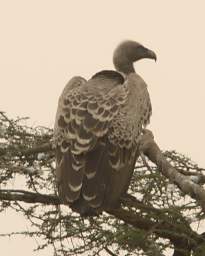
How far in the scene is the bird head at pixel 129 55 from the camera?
999cm

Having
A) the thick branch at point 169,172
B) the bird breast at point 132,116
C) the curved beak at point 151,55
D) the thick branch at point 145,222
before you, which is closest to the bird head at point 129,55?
the curved beak at point 151,55

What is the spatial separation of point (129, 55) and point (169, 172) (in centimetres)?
356

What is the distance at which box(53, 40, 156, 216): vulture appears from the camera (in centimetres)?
702

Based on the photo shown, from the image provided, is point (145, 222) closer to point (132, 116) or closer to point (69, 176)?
point (69, 176)

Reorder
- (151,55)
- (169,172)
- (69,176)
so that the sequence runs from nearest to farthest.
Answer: (169,172) → (69,176) → (151,55)

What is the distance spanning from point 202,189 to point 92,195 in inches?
39.6

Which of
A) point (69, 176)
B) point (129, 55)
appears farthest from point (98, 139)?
point (129, 55)

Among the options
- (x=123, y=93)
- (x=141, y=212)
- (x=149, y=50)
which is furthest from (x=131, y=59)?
(x=141, y=212)

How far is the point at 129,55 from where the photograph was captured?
1001 centimetres

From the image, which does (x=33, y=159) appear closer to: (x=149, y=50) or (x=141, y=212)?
(x=141, y=212)

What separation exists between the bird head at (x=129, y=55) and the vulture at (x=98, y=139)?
63.1 inches

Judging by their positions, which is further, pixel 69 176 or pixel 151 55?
pixel 151 55

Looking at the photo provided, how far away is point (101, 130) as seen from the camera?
24.1 ft

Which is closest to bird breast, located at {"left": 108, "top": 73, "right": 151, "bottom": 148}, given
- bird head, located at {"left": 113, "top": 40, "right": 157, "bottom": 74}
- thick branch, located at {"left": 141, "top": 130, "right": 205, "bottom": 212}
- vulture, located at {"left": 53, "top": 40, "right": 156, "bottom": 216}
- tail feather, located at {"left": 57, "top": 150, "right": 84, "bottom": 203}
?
vulture, located at {"left": 53, "top": 40, "right": 156, "bottom": 216}
